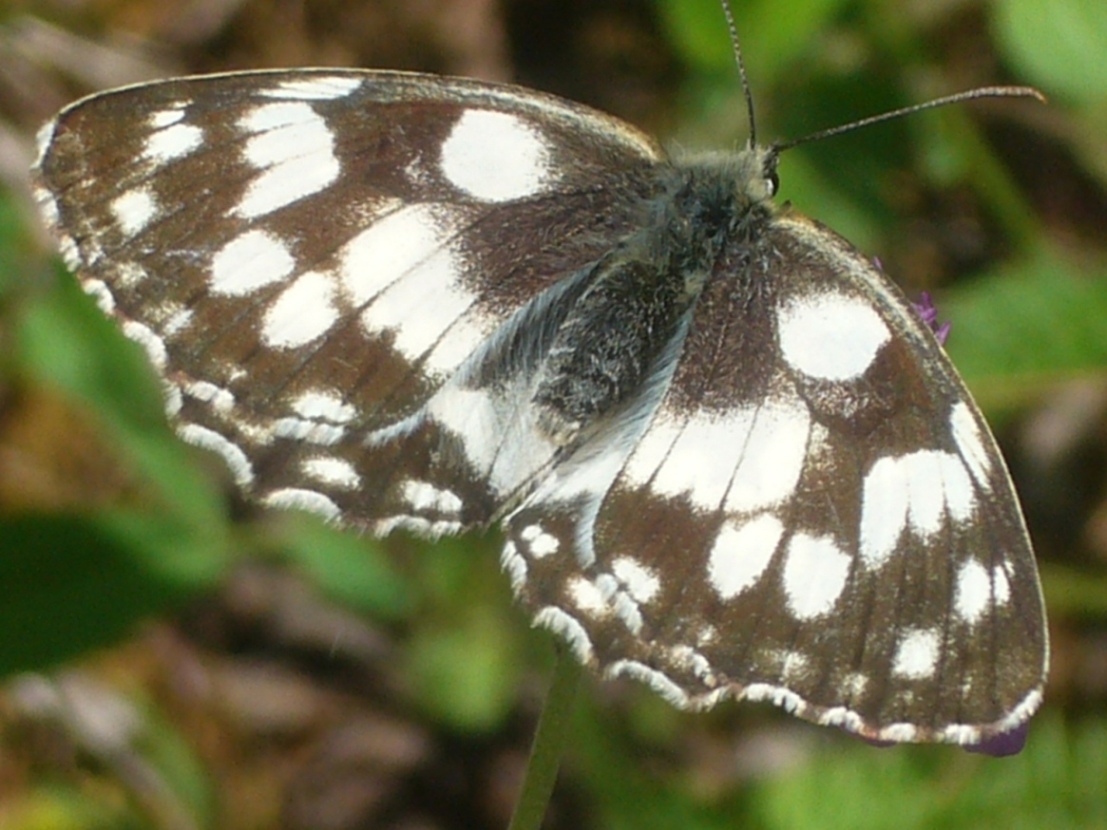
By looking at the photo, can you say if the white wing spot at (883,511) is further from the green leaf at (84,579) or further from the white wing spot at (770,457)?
the green leaf at (84,579)

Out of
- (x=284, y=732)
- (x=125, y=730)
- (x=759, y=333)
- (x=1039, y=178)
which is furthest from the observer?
(x=1039, y=178)

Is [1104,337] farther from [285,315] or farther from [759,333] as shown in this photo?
[285,315]

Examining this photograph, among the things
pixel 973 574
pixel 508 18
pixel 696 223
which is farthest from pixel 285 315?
pixel 508 18

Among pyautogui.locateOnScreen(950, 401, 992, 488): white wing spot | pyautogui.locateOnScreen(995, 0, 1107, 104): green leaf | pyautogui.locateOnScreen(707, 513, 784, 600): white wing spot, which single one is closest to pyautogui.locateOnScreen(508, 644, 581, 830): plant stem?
pyautogui.locateOnScreen(707, 513, 784, 600): white wing spot

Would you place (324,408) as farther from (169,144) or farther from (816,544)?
(816,544)

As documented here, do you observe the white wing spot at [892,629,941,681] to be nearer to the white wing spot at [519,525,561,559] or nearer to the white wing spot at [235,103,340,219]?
the white wing spot at [519,525,561,559]

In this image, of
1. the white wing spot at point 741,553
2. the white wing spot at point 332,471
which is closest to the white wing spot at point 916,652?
the white wing spot at point 741,553
